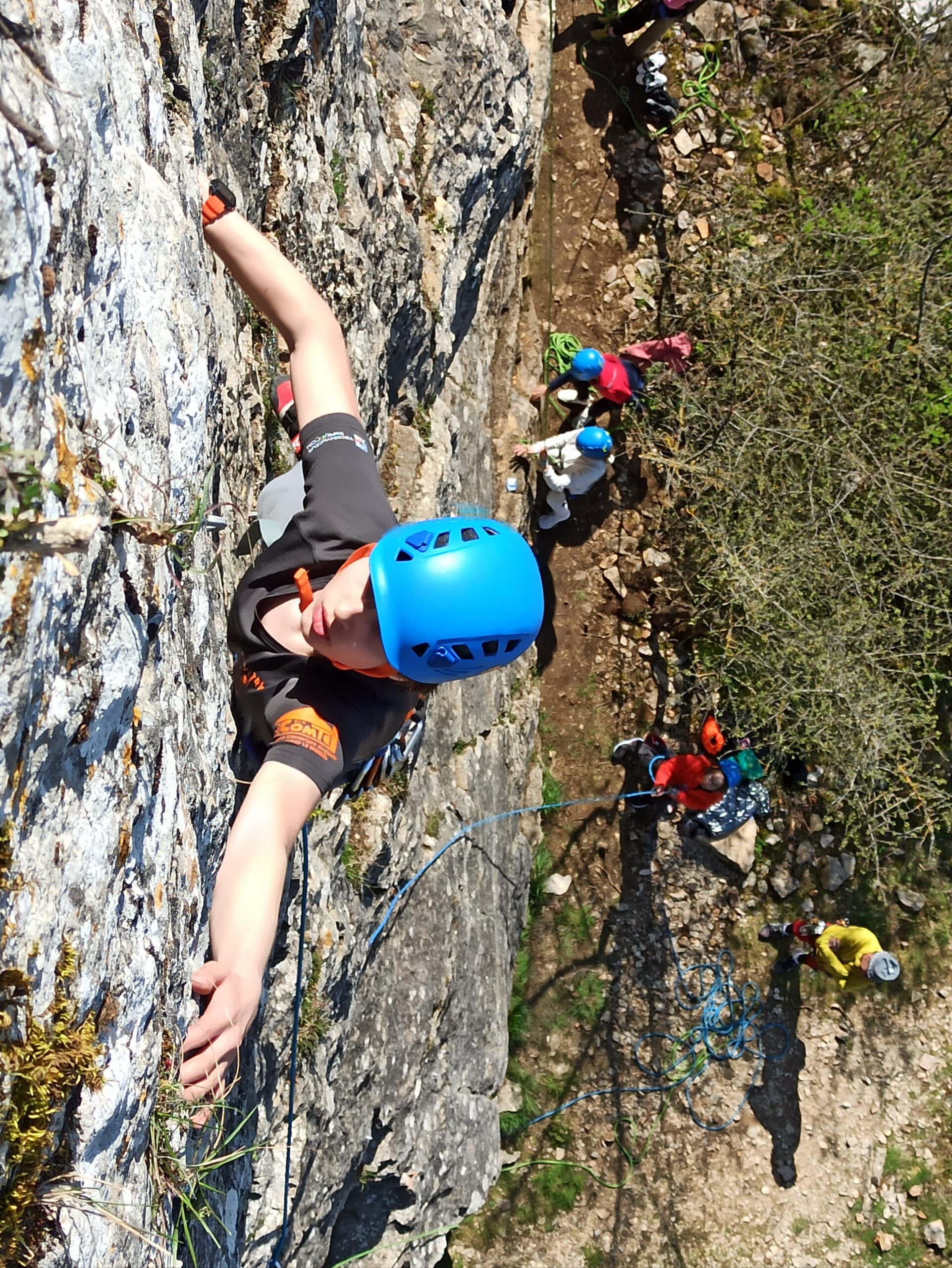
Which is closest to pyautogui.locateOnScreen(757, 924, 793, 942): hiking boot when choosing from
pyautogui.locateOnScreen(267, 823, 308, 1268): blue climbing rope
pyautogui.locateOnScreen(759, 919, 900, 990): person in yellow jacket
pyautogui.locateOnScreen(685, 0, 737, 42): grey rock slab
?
pyautogui.locateOnScreen(759, 919, 900, 990): person in yellow jacket

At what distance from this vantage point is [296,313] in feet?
9.92

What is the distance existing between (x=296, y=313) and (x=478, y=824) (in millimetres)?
4166

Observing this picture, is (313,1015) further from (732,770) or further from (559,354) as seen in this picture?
(559,354)

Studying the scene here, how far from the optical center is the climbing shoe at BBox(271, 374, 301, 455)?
375 centimetres

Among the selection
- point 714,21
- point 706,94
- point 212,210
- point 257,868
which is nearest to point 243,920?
point 257,868

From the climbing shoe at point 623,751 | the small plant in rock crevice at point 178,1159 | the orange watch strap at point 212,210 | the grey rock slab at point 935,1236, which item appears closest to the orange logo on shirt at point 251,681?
the small plant in rock crevice at point 178,1159

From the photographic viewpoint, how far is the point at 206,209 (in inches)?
114

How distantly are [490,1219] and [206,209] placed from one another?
8.36 metres

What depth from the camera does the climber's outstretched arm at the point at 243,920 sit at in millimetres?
2510

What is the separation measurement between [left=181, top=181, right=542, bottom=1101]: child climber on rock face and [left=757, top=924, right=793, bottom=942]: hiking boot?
21.0 feet

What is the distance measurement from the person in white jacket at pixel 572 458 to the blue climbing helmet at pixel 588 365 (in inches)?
19.4

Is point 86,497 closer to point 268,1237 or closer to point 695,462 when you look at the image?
point 268,1237

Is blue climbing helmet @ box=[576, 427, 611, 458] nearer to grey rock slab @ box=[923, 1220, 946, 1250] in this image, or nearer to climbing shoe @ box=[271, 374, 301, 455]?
climbing shoe @ box=[271, 374, 301, 455]

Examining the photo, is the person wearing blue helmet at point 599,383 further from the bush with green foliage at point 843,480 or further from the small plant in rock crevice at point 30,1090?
the small plant in rock crevice at point 30,1090
